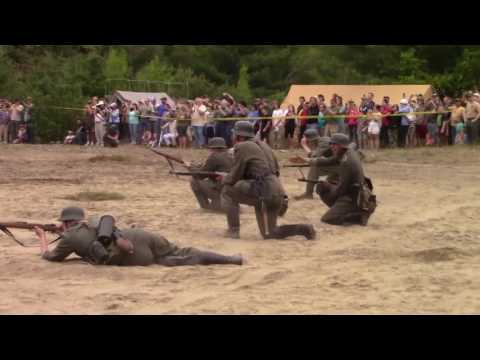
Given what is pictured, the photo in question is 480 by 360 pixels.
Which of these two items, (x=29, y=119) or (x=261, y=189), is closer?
(x=261, y=189)

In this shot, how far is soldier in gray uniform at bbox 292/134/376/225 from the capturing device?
15.6 meters

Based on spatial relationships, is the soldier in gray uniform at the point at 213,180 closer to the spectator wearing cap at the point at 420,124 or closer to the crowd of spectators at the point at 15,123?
the spectator wearing cap at the point at 420,124

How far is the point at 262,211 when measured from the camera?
46.5 feet

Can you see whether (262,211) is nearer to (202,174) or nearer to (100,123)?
(202,174)

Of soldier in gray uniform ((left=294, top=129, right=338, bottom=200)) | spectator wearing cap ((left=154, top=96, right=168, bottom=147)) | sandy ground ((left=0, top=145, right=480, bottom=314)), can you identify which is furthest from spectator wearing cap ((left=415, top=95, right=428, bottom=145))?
soldier in gray uniform ((left=294, top=129, right=338, bottom=200))

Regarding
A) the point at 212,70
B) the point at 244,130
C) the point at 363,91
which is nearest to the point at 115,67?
the point at 212,70

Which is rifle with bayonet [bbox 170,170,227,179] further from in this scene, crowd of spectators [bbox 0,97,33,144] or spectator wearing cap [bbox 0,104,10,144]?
spectator wearing cap [bbox 0,104,10,144]

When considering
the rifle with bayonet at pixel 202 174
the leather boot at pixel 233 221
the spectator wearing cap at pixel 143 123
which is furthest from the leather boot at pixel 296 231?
the spectator wearing cap at pixel 143 123

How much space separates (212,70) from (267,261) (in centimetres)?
4389

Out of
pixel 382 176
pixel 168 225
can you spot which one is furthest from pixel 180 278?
pixel 382 176

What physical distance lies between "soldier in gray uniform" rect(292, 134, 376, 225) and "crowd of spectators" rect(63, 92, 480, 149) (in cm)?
1405

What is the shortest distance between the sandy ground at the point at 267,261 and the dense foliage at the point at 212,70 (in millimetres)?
16147

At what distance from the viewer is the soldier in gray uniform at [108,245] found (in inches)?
446

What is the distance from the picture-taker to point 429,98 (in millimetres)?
30938
